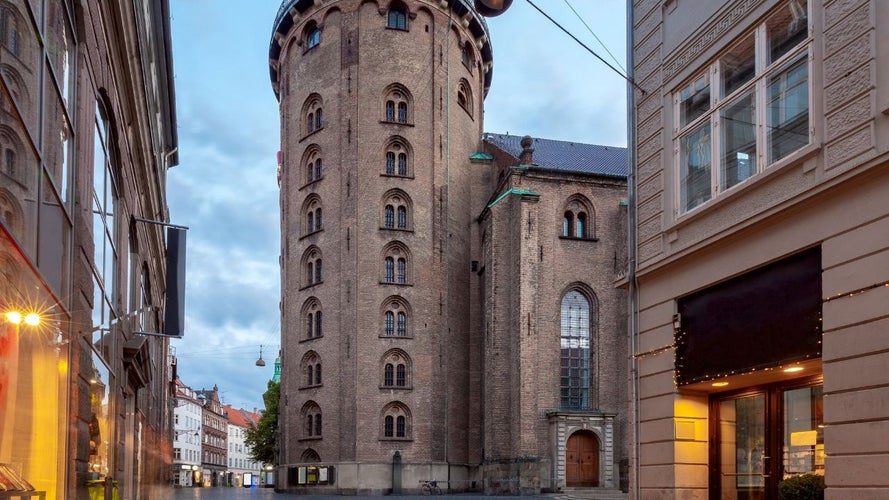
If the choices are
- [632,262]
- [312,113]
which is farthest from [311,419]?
[632,262]

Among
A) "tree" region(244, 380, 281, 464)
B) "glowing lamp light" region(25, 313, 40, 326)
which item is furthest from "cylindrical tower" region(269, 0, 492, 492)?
"glowing lamp light" region(25, 313, 40, 326)

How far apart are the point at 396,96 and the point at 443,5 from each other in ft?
19.4

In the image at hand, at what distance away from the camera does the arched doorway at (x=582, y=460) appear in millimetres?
43344

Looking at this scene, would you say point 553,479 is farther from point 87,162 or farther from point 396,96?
point 87,162

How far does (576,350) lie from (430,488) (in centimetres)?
989

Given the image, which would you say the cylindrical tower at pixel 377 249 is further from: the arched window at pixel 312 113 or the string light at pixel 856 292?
the string light at pixel 856 292

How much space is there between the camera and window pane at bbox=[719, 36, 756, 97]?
1132 cm

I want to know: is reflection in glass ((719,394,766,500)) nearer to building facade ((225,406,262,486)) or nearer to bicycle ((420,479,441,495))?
bicycle ((420,479,441,495))

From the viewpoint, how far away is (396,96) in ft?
162

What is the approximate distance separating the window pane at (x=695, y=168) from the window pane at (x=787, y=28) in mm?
1488

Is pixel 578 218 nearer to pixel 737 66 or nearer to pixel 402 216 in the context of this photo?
pixel 402 216

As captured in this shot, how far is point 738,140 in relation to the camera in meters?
11.4

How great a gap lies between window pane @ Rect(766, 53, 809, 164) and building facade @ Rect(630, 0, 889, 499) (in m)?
0.02

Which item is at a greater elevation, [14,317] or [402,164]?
[402,164]
